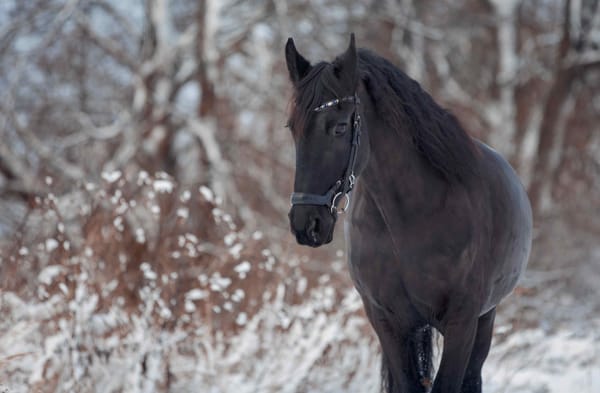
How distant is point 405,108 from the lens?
3.88 meters

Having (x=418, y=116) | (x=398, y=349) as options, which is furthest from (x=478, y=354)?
(x=418, y=116)

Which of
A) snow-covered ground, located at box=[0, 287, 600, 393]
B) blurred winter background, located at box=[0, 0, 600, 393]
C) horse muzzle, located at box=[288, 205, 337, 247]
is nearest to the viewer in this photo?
horse muzzle, located at box=[288, 205, 337, 247]

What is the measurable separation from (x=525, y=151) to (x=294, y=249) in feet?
28.8

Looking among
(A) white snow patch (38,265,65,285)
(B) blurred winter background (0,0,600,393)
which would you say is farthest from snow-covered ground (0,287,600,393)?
(A) white snow patch (38,265,65,285)

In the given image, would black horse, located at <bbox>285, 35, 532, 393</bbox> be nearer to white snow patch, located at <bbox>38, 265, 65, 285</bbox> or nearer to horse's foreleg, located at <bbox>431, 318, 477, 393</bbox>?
horse's foreleg, located at <bbox>431, 318, 477, 393</bbox>

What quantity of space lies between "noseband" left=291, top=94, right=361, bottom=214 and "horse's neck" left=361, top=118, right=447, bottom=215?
9.1 inches

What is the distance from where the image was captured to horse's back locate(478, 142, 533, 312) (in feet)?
13.7

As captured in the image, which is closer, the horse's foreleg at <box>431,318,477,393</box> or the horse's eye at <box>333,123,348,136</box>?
the horse's eye at <box>333,123,348,136</box>

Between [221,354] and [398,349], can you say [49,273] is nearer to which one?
[221,354]

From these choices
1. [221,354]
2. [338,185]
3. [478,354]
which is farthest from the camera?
[221,354]

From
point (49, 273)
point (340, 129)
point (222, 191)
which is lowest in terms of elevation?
point (340, 129)

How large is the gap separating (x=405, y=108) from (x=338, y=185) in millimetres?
565

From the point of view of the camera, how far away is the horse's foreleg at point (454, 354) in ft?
12.9

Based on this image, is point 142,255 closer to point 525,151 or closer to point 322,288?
point 322,288
